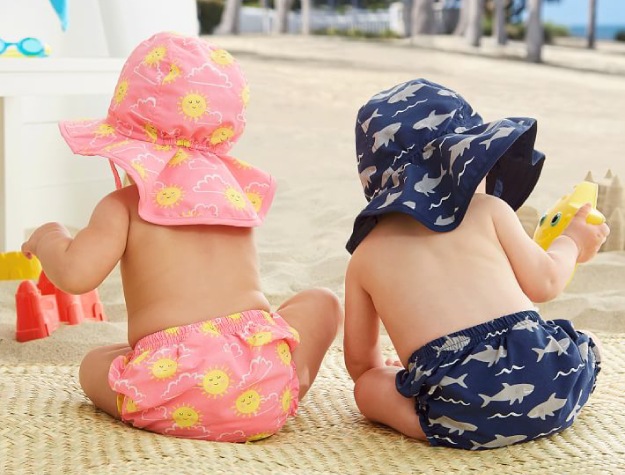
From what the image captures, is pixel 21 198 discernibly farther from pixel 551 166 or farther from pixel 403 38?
pixel 403 38

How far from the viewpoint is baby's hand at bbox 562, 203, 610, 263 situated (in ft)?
4.53

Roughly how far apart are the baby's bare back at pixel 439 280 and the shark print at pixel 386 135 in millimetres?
105

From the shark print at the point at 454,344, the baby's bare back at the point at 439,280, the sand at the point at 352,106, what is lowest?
the sand at the point at 352,106

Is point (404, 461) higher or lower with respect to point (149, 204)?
lower

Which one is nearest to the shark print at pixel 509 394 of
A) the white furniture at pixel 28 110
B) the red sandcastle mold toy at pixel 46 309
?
the red sandcastle mold toy at pixel 46 309

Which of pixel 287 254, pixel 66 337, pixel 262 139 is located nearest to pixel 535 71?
pixel 262 139

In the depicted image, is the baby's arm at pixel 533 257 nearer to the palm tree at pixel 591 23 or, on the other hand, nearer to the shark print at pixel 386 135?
the shark print at pixel 386 135

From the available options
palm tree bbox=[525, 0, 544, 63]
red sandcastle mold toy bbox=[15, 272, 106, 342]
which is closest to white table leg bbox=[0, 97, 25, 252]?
red sandcastle mold toy bbox=[15, 272, 106, 342]

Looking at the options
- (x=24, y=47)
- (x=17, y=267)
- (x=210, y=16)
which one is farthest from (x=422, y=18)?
(x=17, y=267)

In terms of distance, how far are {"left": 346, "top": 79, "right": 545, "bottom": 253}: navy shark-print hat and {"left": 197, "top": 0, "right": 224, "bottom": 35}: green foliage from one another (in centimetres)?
383

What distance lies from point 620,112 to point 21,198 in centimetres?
310

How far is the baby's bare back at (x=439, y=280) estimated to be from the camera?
122cm

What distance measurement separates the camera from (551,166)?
427 cm

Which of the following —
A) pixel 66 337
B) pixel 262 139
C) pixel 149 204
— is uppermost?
pixel 149 204
